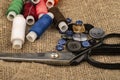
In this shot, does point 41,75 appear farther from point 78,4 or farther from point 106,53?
point 78,4

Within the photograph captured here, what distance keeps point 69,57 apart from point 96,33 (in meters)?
0.11

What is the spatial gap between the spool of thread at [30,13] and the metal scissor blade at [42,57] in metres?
0.13

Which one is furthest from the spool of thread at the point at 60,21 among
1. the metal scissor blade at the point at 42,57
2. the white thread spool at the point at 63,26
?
the metal scissor blade at the point at 42,57

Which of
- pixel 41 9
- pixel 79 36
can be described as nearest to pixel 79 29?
pixel 79 36

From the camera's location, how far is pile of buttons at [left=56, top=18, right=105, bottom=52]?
0.74 metres

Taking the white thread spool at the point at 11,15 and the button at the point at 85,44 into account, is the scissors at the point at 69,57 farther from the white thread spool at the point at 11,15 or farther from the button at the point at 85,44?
the white thread spool at the point at 11,15

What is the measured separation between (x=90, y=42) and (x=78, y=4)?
181 mm

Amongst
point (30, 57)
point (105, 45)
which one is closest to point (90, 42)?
point (105, 45)

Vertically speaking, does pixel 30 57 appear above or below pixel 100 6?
below

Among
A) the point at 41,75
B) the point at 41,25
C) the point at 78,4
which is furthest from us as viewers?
the point at 78,4

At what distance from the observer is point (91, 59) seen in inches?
27.6

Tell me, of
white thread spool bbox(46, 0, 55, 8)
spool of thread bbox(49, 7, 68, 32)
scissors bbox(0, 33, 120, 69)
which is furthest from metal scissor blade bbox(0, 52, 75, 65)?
white thread spool bbox(46, 0, 55, 8)

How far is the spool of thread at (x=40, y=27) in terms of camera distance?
30.0 inches

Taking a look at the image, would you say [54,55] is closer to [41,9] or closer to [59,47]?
[59,47]
